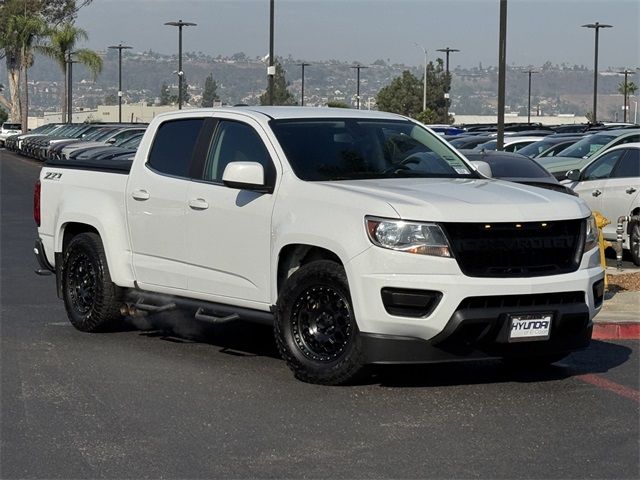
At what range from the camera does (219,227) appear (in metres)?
9.32

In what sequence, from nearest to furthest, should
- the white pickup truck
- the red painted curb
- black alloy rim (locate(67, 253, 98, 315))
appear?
the white pickup truck → black alloy rim (locate(67, 253, 98, 315)) → the red painted curb

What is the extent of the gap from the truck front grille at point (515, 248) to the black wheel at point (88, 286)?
360cm

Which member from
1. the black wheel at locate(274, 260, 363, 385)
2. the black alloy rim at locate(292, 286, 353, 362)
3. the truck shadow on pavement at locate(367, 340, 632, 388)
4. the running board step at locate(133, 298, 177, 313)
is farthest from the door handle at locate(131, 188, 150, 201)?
the truck shadow on pavement at locate(367, 340, 632, 388)

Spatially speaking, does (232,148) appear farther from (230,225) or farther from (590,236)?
(590,236)

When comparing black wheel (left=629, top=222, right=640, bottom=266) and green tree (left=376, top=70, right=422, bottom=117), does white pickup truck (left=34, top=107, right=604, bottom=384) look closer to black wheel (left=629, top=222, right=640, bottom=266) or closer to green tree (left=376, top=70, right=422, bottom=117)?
black wheel (left=629, top=222, right=640, bottom=266)

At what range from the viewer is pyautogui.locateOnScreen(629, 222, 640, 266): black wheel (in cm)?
1666

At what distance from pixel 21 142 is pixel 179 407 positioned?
196 feet

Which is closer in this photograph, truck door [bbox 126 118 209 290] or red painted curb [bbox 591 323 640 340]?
truck door [bbox 126 118 209 290]

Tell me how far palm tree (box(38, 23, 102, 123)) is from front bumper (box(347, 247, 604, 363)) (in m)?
72.4

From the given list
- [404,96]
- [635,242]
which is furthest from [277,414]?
[404,96]

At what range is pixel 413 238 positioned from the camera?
8.03 m

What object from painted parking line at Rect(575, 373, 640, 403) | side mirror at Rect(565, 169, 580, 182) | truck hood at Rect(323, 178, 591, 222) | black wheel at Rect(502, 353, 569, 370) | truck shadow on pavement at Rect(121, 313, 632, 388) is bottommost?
truck shadow on pavement at Rect(121, 313, 632, 388)

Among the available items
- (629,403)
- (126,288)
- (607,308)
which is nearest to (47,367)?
(126,288)

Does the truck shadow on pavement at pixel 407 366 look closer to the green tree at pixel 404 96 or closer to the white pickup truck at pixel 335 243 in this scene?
the white pickup truck at pixel 335 243
